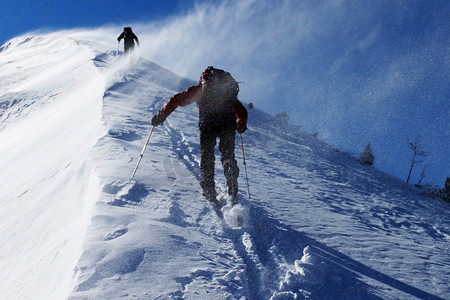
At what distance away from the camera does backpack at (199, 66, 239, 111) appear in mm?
3785

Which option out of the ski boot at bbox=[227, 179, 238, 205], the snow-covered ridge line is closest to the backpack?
the ski boot at bbox=[227, 179, 238, 205]

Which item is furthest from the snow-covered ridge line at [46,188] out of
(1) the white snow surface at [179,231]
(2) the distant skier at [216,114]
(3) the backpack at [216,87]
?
(3) the backpack at [216,87]

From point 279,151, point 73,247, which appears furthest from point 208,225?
point 279,151

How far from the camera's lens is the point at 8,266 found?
2.14 m

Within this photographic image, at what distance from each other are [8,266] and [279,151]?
7.68 meters

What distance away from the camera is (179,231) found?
252 cm

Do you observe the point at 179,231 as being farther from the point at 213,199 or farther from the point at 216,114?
the point at 216,114

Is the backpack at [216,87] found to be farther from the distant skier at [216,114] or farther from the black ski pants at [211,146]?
the black ski pants at [211,146]

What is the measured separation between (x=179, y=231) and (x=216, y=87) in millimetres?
2104

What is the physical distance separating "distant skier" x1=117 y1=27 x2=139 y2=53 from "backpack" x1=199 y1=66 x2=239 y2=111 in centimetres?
1377

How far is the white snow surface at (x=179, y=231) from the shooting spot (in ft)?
6.24

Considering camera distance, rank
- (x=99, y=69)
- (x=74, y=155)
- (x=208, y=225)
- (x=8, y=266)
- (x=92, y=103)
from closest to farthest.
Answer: (x=8, y=266), (x=208, y=225), (x=74, y=155), (x=92, y=103), (x=99, y=69)

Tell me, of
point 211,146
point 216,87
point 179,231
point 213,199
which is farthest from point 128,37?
point 179,231

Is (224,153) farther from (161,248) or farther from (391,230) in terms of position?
(391,230)
